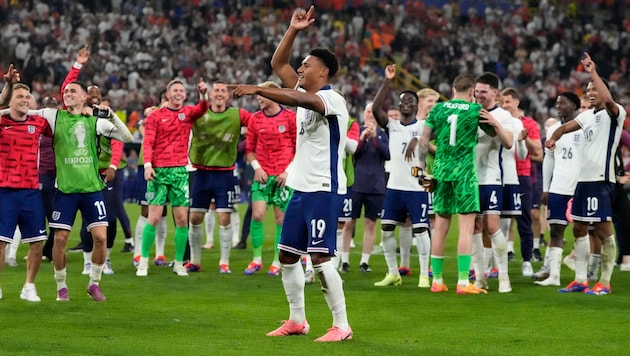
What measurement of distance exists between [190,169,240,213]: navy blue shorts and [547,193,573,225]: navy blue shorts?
4.26 meters

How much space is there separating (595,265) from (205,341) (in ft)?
23.2

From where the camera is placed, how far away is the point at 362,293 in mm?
12430

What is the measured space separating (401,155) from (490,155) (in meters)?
1.43

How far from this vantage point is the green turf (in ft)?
27.7

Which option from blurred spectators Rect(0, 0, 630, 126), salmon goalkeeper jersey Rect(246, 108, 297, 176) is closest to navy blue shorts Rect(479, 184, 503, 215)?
salmon goalkeeper jersey Rect(246, 108, 297, 176)

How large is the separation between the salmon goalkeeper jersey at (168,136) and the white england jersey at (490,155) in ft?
13.2

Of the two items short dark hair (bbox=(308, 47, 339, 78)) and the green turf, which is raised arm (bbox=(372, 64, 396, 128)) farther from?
the green turf

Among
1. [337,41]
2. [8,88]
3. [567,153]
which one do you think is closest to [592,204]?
[567,153]

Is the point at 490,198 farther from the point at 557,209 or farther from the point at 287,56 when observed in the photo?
the point at 287,56

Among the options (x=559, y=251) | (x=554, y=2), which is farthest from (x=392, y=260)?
(x=554, y=2)

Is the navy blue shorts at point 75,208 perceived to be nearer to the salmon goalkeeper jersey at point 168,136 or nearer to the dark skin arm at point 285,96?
the salmon goalkeeper jersey at point 168,136

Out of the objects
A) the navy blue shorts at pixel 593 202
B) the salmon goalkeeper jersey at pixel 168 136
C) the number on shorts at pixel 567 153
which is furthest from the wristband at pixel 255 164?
the navy blue shorts at pixel 593 202

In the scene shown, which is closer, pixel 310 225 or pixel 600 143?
pixel 310 225

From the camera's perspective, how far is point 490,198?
41.8 feet
